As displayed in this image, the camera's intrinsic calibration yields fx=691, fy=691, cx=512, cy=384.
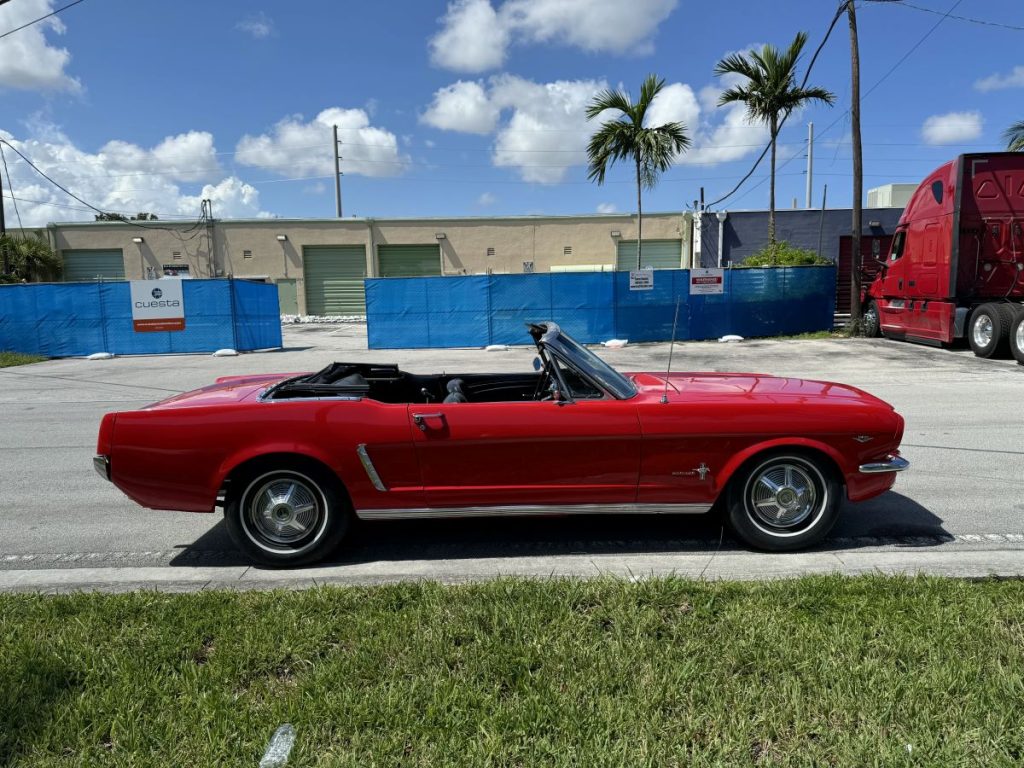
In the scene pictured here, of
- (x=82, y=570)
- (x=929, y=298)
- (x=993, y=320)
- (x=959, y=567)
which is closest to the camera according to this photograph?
(x=959, y=567)

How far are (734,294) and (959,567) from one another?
17.3 meters

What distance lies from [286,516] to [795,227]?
1267 inches

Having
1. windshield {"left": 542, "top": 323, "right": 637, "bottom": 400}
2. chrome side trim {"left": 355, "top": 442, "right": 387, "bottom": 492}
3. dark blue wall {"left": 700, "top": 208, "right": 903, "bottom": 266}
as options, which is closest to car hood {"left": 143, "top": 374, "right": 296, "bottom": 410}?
chrome side trim {"left": 355, "top": 442, "right": 387, "bottom": 492}

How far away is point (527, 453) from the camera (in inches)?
153

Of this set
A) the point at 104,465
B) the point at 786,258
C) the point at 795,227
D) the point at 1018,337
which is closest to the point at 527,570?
the point at 104,465

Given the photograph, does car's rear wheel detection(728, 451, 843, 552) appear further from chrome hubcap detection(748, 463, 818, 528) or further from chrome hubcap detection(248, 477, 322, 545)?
chrome hubcap detection(248, 477, 322, 545)

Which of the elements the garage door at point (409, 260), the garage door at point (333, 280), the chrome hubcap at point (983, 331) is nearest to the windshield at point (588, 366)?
the chrome hubcap at point (983, 331)

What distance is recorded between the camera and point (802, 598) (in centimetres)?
321

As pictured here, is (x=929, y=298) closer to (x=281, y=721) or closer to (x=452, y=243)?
(x=281, y=721)

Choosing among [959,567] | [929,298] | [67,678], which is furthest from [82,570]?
[929,298]

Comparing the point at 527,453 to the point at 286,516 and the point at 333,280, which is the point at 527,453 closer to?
the point at 286,516

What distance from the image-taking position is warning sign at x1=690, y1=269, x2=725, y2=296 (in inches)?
787

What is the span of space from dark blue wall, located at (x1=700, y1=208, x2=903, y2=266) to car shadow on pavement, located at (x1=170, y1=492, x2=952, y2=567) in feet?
94.5

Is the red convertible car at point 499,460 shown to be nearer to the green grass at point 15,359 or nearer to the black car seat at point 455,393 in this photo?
the black car seat at point 455,393
